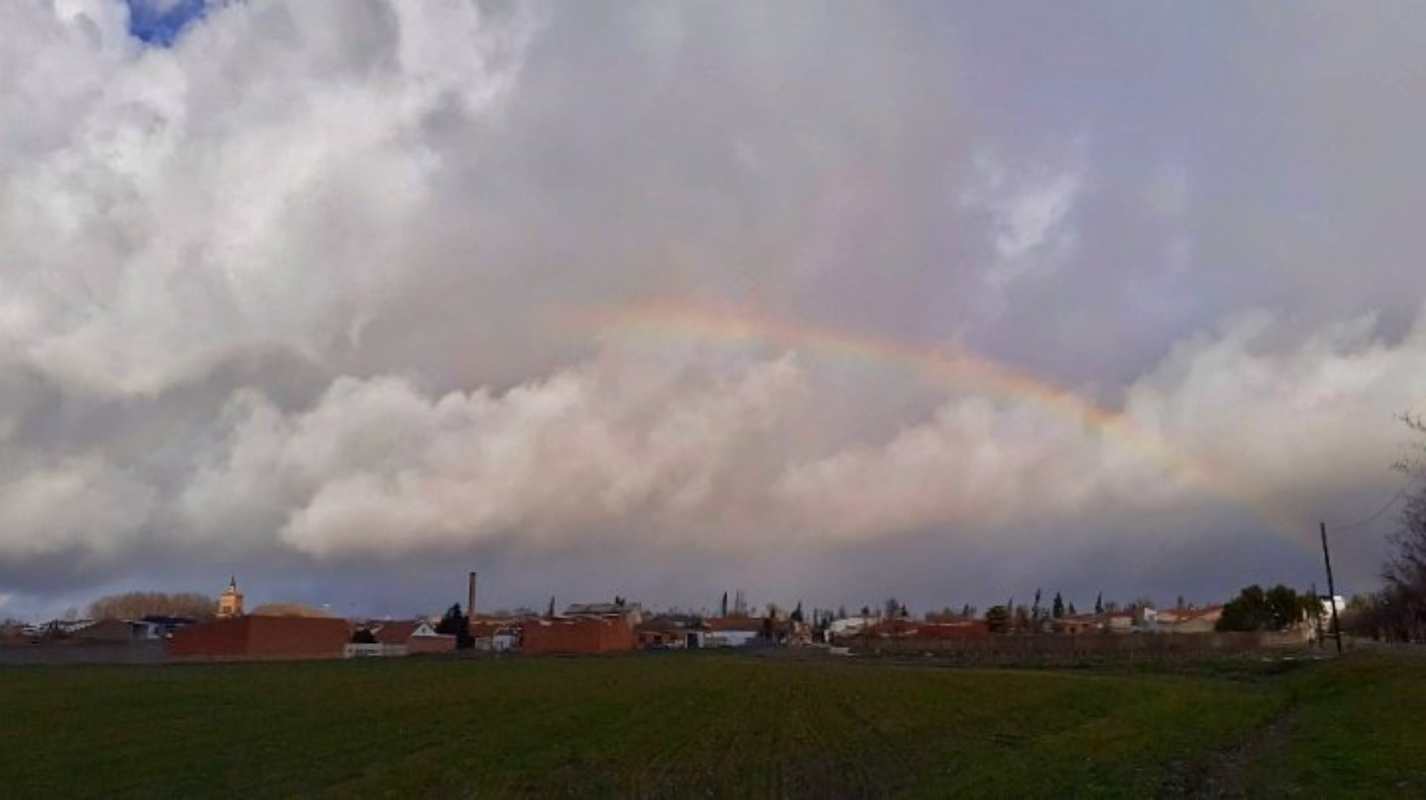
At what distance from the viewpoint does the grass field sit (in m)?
25.5

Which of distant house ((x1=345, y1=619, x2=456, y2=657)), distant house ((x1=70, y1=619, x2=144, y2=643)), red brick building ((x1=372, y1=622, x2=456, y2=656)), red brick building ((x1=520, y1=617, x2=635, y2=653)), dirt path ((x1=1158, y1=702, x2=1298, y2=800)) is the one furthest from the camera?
red brick building ((x1=372, y1=622, x2=456, y2=656))

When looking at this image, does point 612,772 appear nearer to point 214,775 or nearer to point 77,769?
point 214,775

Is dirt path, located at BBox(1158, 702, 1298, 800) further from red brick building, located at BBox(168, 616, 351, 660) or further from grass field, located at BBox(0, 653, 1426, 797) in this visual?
red brick building, located at BBox(168, 616, 351, 660)

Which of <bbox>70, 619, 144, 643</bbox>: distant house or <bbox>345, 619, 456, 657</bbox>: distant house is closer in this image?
<bbox>70, 619, 144, 643</bbox>: distant house

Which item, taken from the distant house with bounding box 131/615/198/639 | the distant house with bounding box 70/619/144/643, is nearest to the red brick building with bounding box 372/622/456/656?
the distant house with bounding box 131/615/198/639

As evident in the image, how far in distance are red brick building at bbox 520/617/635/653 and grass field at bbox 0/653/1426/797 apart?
9600 cm

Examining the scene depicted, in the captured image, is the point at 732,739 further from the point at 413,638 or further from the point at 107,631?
the point at 107,631

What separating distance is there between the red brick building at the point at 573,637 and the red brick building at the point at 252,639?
33348mm

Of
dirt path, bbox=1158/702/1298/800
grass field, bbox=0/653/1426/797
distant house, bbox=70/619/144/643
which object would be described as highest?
distant house, bbox=70/619/144/643

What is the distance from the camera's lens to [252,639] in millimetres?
125125

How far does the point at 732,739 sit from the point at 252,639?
102 meters

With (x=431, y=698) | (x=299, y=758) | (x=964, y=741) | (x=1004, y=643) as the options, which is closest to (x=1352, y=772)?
(x=964, y=741)

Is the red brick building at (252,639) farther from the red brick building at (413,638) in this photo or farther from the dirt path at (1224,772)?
the dirt path at (1224,772)

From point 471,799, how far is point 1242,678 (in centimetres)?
6466
